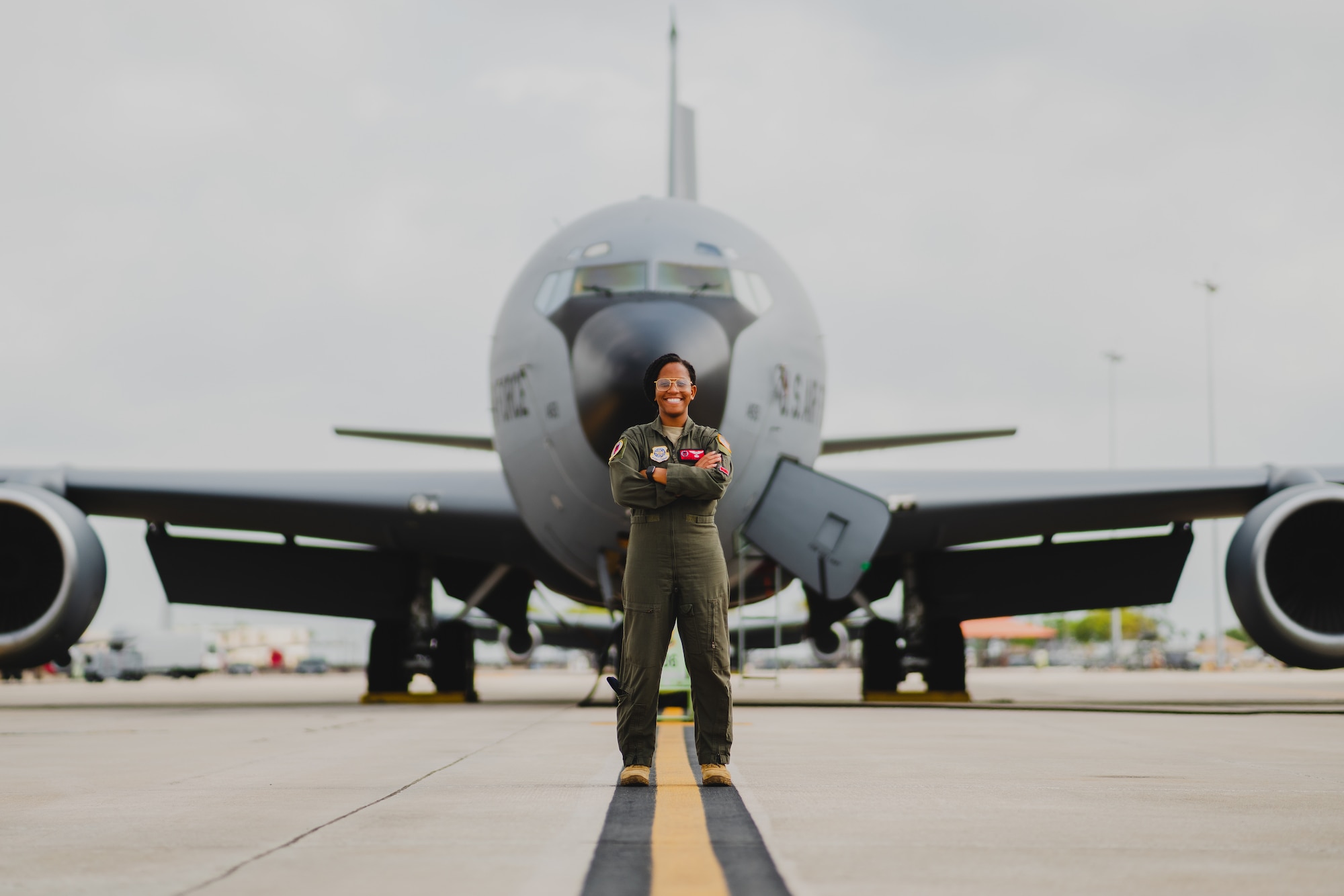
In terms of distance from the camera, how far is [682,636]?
5.31m

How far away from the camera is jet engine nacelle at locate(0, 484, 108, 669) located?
12086 millimetres

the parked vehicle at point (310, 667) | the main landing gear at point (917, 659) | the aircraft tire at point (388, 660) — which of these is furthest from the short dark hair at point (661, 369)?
the parked vehicle at point (310, 667)

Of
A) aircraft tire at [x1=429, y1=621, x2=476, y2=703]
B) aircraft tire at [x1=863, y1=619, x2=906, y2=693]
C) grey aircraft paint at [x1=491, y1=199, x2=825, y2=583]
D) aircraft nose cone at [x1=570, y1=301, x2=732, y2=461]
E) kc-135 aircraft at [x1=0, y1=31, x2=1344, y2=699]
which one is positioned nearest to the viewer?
aircraft nose cone at [x1=570, y1=301, x2=732, y2=461]

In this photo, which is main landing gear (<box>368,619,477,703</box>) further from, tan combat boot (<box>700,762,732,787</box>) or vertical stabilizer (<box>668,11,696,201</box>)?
tan combat boot (<box>700,762,732,787</box>)

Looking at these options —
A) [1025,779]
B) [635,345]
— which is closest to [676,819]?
[1025,779]

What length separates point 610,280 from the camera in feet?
35.0

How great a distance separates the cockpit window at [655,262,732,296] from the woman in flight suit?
532cm

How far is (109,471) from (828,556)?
768 cm

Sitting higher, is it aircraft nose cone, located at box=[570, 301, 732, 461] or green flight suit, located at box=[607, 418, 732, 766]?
aircraft nose cone, located at box=[570, 301, 732, 461]

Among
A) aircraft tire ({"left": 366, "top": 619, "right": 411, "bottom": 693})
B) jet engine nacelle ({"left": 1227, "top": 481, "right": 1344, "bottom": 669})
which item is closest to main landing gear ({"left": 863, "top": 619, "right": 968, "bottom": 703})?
jet engine nacelle ({"left": 1227, "top": 481, "right": 1344, "bottom": 669})

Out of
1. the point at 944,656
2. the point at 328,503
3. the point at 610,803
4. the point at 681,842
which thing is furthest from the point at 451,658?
the point at 681,842

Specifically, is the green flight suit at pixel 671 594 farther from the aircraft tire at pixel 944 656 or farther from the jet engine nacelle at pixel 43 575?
the aircraft tire at pixel 944 656

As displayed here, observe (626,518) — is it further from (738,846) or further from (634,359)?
(738,846)

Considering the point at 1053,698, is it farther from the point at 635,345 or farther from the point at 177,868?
the point at 177,868
